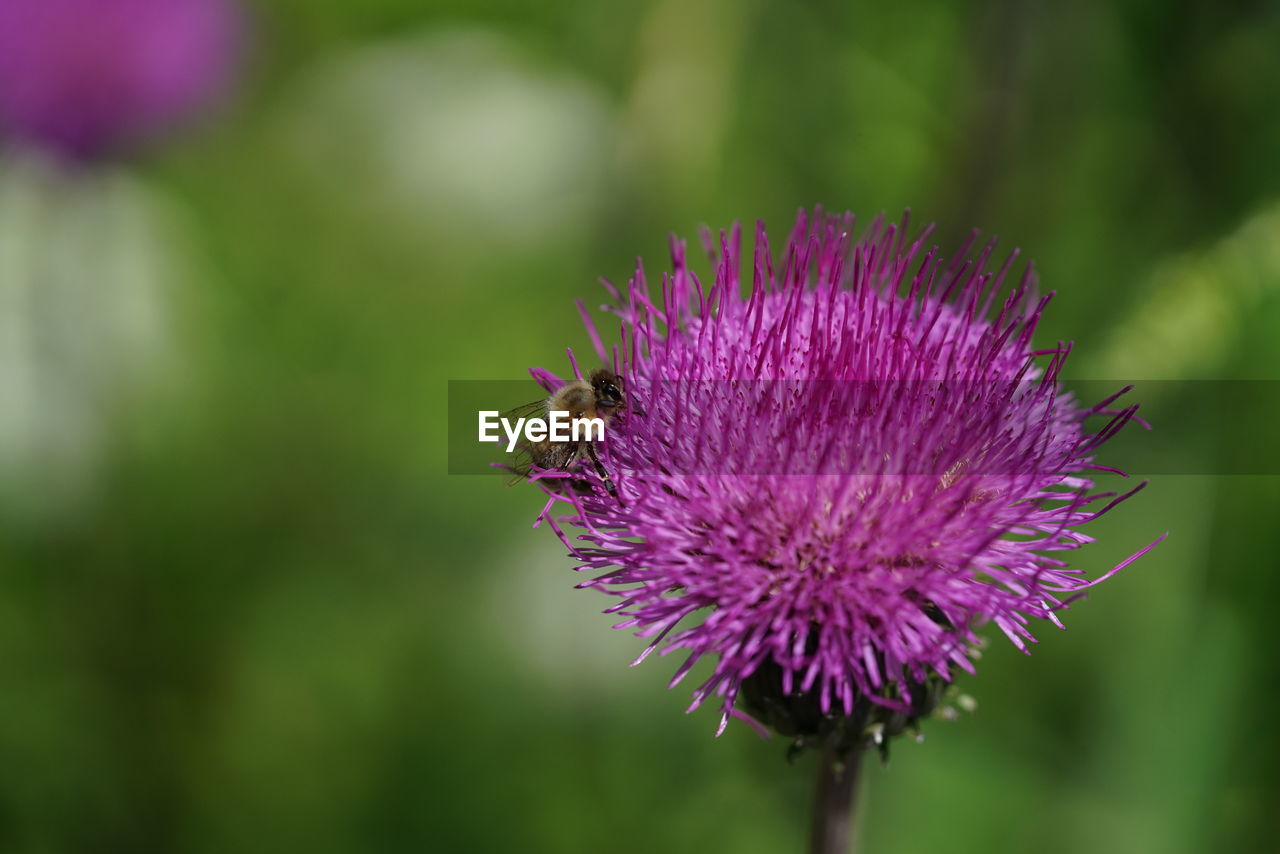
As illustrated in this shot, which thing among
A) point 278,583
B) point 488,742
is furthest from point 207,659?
point 488,742

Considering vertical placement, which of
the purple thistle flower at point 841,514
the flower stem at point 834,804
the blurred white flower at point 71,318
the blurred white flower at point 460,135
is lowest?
the flower stem at point 834,804

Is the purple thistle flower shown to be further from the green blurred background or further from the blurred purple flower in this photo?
the blurred purple flower

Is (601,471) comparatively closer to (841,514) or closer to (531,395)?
(841,514)

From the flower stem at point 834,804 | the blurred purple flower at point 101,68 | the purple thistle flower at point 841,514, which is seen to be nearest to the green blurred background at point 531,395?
the blurred purple flower at point 101,68

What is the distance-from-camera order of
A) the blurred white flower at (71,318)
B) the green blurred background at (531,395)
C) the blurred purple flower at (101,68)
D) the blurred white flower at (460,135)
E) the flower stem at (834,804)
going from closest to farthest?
1. the flower stem at (834,804)
2. the green blurred background at (531,395)
3. the blurred white flower at (71,318)
4. the blurred purple flower at (101,68)
5. the blurred white flower at (460,135)

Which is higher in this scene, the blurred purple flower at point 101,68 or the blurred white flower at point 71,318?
the blurred purple flower at point 101,68

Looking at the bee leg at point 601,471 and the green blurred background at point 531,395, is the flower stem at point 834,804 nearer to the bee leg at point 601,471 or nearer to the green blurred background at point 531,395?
the bee leg at point 601,471
